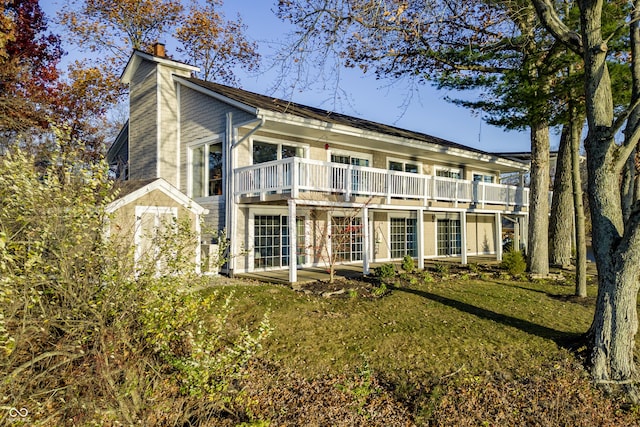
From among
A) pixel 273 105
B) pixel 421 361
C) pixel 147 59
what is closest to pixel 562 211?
pixel 273 105

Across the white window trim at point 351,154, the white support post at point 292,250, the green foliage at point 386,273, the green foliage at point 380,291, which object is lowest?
the green foliage at point 380,291

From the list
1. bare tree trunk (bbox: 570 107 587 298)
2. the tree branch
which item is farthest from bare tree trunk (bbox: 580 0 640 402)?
bare tree trunk (bbox: 570 107 587 298)

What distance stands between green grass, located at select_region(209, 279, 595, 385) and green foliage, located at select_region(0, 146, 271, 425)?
2.40 meters

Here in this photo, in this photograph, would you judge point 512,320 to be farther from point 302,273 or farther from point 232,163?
point 232,163

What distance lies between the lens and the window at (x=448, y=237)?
1991 cm

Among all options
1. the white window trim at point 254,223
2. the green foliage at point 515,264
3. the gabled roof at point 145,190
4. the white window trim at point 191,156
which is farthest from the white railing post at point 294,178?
the green foliage at point 515,264

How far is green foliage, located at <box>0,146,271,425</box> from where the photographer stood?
3.89 metres

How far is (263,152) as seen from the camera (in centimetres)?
1335

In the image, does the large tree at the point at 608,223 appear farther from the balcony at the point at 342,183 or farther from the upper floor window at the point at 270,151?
the upper floor window at the point at 270,151

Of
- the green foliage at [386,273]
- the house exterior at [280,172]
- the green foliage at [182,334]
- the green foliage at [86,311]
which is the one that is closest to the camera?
the green foliage at [86,311]

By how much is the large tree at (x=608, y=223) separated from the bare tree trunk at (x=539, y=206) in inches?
280

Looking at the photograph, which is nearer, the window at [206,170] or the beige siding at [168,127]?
the window at [206,170]

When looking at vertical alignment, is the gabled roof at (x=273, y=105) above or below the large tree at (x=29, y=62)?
below

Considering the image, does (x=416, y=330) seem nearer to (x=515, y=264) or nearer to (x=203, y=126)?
(x=515, y=264)
